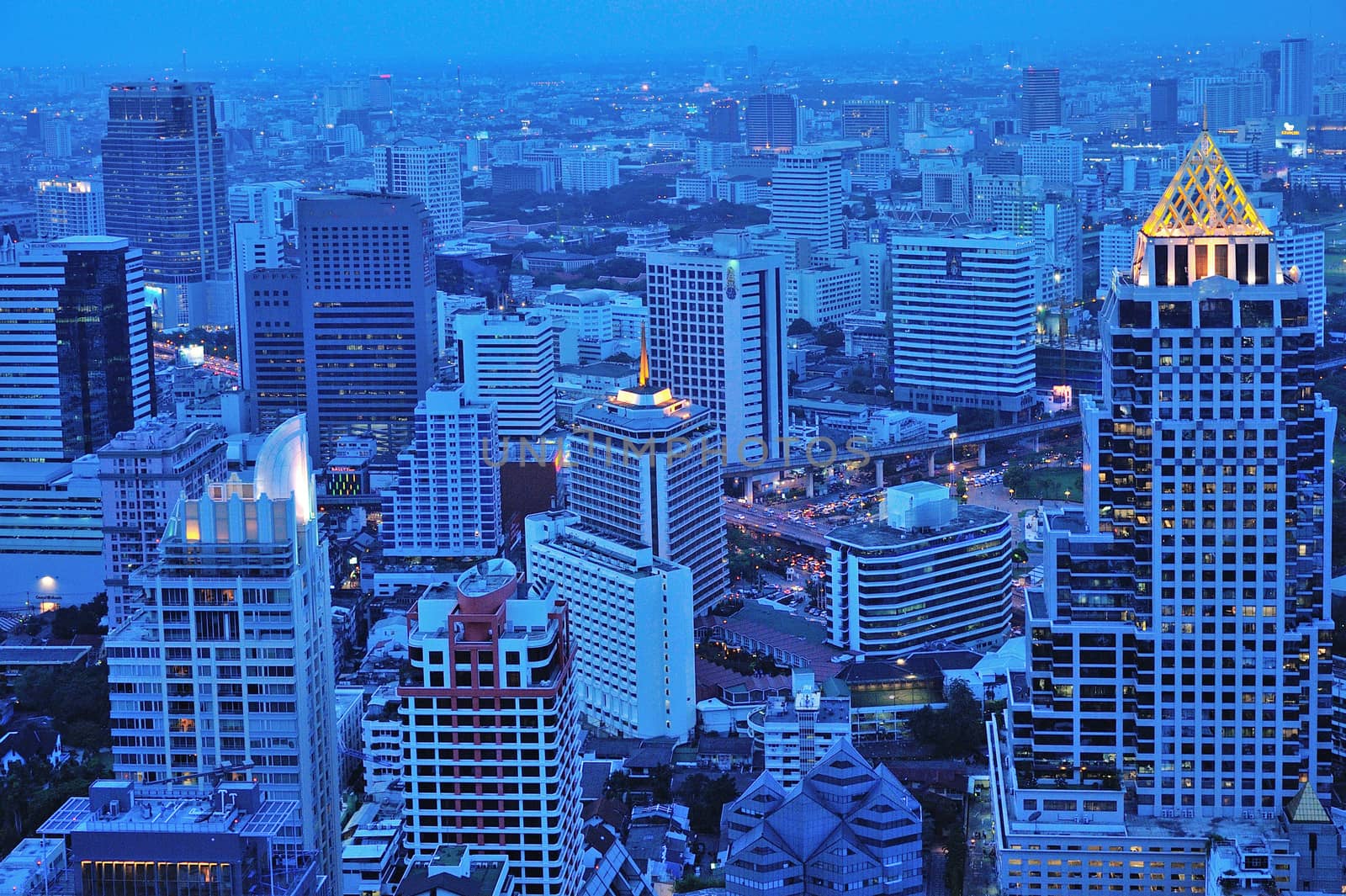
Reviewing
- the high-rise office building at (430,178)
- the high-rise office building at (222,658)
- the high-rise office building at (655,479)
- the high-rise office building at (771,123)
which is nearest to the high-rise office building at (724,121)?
the high-rise office building at (771,123)

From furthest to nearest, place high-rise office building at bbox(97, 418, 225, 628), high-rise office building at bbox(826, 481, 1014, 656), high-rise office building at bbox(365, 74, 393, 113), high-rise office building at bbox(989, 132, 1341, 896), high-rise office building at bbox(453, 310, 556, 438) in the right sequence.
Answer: high-rise office building at bbox(365, 74, 393, 113) → high-rise office building at bbox(453, 310, 556, 438) → high-rise office building at bbox(97, 418, 225, 628) → high-rise office building at bbox(826, 481, 1014, 656) → high-rise office building at bbox(989, 132, 1341, 896)

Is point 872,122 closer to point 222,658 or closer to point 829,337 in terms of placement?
point 829,337

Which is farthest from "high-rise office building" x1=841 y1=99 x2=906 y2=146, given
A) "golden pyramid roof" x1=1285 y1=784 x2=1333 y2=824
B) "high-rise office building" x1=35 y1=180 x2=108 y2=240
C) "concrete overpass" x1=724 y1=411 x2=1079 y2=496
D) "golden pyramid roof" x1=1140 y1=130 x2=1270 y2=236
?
"golden pyramid roof" x1=1285 y1=784 x2=1333 y2=824

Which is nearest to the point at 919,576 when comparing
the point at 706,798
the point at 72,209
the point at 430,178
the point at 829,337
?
the point at 706,798

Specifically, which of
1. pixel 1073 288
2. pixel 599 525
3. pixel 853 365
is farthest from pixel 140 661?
pixel 1073 288

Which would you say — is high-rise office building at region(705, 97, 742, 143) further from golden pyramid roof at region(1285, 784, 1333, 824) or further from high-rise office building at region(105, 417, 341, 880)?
high-rise office building at region(105, 417, 341, 880)

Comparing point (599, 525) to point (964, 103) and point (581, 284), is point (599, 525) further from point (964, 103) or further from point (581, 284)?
point (964, 103)

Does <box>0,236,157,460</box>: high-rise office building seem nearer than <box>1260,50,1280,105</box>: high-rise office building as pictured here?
Yes
